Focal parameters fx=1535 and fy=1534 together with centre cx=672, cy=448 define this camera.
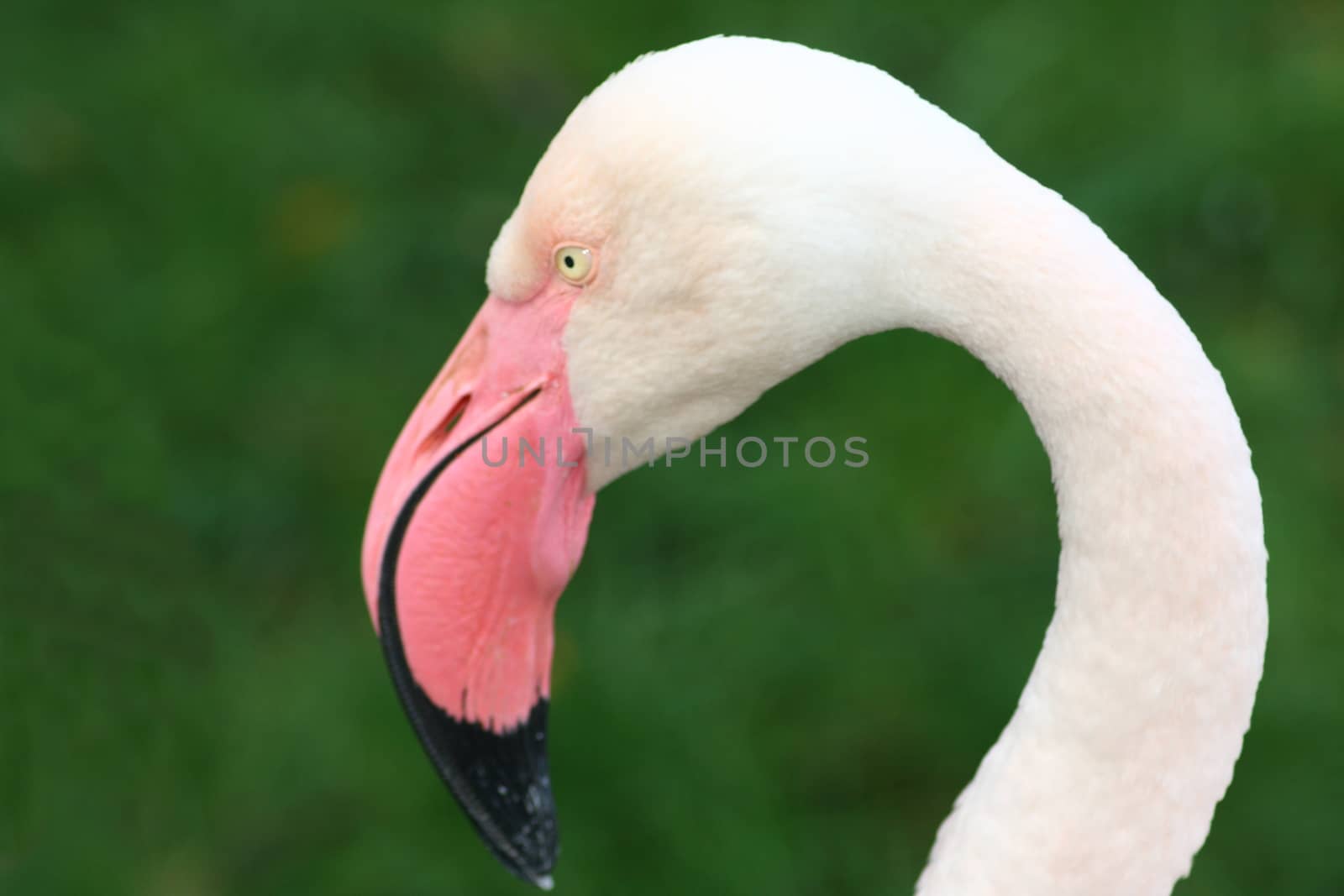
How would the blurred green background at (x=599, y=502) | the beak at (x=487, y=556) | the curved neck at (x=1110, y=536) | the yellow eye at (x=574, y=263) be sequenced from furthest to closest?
the blurred green background at (x=599, y=502), the beak at (x=487, y=556), the yellow eye at (x=574, y=263), the curved neck at (x=1110, y=536)

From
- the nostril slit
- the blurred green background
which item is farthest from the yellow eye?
the blurred green background

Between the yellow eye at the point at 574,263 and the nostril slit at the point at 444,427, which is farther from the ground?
the yellow eye at the point at 574,263

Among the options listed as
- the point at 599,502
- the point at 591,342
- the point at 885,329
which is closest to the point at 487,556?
the point at 591,342

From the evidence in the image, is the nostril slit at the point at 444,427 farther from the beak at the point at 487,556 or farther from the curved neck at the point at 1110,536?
the curved neck at the point at 1110,536

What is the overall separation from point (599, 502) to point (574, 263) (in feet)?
6.70

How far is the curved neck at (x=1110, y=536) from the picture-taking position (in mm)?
1458

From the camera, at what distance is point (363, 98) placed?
448 cm

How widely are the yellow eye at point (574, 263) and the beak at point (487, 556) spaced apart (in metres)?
0.04

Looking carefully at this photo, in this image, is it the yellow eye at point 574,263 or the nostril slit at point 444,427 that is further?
the nostril slit at point 444,427

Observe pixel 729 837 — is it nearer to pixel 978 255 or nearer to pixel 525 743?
pixel 525 743

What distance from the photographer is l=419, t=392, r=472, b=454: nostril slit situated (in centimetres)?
183

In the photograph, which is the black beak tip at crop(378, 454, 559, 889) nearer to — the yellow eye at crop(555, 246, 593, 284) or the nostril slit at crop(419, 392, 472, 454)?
the nostril slit at crop(419, 392, 472, 454)

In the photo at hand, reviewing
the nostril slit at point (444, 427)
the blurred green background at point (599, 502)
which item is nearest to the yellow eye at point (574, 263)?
the nostril slit at point (444, 427)

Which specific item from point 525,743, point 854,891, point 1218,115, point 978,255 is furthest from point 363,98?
point 978,255
